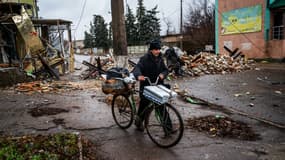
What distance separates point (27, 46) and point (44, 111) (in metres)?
8.77

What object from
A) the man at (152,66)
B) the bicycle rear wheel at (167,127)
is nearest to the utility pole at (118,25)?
the man at (152,66)

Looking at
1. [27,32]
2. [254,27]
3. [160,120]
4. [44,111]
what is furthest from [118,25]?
[254,27]

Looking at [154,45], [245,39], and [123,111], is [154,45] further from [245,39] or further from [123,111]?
[245,39]

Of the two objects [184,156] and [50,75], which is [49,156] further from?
[50,75]

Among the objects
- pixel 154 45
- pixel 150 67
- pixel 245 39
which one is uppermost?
pixel 245 39

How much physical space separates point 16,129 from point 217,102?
515 cm

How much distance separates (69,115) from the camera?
5969 millimetres

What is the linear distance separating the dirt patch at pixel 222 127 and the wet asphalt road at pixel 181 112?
172 millimetres

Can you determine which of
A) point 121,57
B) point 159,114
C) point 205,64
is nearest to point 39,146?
point 159,114

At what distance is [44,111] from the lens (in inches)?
250

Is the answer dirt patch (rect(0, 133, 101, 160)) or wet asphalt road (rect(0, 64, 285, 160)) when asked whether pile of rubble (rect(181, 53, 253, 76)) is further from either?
dirt patch (rect(0, 133, 101, 160))

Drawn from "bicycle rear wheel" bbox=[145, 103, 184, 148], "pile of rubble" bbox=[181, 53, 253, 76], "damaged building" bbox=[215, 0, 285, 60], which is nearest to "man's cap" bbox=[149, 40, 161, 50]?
"bicycle rear wheel" bbox=[145, 103, 184, 148]

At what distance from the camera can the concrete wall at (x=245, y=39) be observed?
59.8ft

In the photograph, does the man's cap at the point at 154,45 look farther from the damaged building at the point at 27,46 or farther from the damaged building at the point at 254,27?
the damaged building at the point at 254,27
